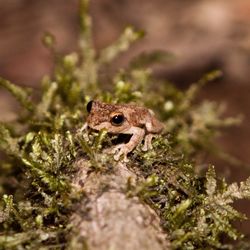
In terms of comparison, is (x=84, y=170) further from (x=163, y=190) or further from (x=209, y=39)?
(x=209, y=39)

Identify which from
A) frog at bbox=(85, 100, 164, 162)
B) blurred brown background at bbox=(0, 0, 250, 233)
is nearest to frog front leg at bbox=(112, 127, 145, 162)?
frog at bbox=(85, 100, 164, 162)

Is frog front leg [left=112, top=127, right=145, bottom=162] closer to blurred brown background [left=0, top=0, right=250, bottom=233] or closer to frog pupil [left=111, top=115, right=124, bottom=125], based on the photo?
frog pupil [left=111, top=115, right=124, bottom=125]

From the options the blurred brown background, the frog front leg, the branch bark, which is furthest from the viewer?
the blurred brown background

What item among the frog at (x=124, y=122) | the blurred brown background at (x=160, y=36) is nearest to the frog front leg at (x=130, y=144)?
the frog at (x=124, y=122)

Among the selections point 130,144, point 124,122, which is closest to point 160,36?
point 124,122

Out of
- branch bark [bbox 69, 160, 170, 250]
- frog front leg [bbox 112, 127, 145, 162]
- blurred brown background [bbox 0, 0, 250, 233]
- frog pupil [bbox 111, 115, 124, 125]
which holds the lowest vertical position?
branch bark [bbox 69, 160, 170, 250]

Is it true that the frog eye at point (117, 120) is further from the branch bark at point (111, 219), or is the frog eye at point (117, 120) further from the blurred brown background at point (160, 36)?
the blurred brown background at point (160, 36)
